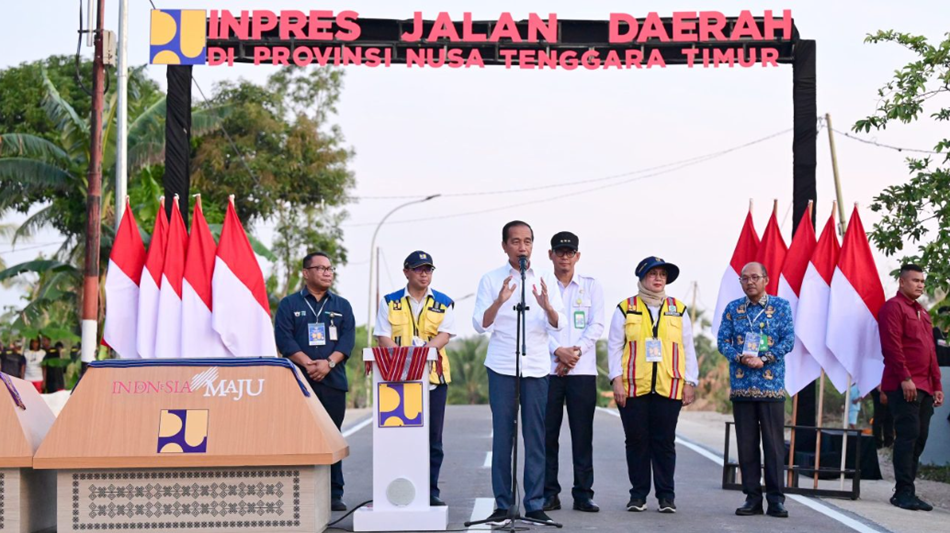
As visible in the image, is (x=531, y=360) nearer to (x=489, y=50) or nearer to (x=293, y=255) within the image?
(x=489, y=50)

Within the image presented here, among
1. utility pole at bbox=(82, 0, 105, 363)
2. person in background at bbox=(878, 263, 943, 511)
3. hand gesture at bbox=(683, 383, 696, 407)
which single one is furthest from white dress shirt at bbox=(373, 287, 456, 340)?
utility pole at bbox=(82, 0, 105, 363)

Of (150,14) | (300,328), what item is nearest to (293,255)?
(150,14)

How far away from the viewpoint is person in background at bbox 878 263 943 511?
464 inches

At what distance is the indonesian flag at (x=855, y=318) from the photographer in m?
12.7

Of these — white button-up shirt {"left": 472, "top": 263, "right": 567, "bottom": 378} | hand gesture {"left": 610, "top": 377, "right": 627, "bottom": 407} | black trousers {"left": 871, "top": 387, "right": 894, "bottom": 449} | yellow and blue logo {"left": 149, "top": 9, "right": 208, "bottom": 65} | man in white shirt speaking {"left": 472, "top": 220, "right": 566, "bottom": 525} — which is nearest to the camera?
man in white shirt speaking {"left": 472, "top": 220, "right": 566, "bottom": 525}

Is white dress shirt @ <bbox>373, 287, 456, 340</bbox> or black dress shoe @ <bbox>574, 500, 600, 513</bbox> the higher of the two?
white dress shirt @ <bbox>373, 287, 456, 340</bbox>

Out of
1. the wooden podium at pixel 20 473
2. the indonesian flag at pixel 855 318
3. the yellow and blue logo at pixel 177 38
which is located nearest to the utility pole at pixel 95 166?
the yellow and blue logo at pixel 177 38

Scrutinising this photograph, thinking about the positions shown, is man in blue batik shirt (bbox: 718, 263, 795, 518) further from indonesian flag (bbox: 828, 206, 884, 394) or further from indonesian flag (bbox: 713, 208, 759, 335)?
indonesian flag (bbox: 713, 208, 759, 335)

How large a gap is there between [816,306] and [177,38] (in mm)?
7498

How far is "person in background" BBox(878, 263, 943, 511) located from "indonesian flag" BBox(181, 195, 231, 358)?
260 inches

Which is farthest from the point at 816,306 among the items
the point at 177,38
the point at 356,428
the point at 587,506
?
the point at 356,428

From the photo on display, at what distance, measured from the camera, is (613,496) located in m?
12.1

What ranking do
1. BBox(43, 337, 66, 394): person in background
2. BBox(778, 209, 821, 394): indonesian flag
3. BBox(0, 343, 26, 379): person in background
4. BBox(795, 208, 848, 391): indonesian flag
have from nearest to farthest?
1. BBox(795, 208, 848, 391): indonesian flag
2. BBox(778, 209, 821, 394): indonesian flag
3. BBox(0, 343, 26, 379): person in background
4. BBox(43, 337, 66, 394): person in background

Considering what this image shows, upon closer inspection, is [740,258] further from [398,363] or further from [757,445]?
[398,363]
